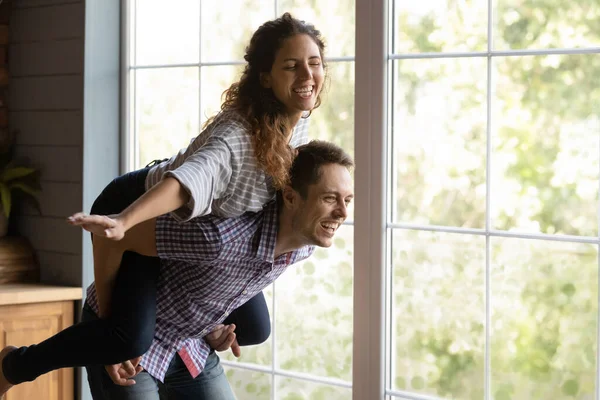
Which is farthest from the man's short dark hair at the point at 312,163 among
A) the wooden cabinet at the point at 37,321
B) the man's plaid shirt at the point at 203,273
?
the wooden cabinet at the point at 37,321

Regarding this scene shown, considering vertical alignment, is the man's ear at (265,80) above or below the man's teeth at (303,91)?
above

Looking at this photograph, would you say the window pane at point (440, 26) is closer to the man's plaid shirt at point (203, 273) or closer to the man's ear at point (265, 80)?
the man's ear at point (265, 80)

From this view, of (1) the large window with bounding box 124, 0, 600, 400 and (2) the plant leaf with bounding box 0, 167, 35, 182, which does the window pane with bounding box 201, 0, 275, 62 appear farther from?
(2) the plant leaf with bounding box 0, 167, 35, 182

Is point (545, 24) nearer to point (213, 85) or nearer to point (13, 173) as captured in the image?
point (213, 85)

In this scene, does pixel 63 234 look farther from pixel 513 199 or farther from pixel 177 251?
pixel 513 199

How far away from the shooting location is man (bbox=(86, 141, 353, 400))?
2.33 metres

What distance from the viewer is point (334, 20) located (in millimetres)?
3242

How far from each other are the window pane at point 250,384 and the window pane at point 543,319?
37.6 inches

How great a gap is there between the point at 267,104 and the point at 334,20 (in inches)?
36.4

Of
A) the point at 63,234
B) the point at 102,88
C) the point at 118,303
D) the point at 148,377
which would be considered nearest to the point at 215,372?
the point at 148,377

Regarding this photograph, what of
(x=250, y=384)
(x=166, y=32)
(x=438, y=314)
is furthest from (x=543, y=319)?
(x=166, y=32)

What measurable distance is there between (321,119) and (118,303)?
1190 mm

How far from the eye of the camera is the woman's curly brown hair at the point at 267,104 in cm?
232

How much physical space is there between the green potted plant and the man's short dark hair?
1.76 metres
